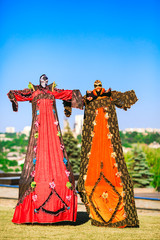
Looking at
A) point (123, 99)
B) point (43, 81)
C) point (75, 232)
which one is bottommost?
point (75, 232)

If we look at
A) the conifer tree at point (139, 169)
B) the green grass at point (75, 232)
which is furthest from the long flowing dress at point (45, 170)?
the conifer tree at point (139, 169)

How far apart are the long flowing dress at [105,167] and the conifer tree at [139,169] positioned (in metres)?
11.2

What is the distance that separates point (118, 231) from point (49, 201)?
1486 mm

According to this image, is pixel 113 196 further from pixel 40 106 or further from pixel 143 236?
pixel 40 106

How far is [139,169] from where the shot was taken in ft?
62.4

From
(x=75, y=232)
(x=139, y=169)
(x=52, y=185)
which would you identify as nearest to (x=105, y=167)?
(x=52, y=185)

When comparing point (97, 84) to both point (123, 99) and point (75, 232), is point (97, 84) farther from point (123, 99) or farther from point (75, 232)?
point (75, 232)

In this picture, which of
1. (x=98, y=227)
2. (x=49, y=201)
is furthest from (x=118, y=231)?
(x=49, y=201)

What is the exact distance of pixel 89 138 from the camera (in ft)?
25.6

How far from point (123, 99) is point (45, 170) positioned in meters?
2.35

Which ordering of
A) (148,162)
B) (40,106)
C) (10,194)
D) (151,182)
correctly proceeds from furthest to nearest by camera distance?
(148,162) < (151,182) < (10,194) < (40,106)

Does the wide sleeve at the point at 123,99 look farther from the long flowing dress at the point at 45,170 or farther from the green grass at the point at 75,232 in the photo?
the green grass at the point at 75,232

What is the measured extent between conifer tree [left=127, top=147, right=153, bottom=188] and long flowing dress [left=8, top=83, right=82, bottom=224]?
1147 cm

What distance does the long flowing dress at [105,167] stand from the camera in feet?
24.0
